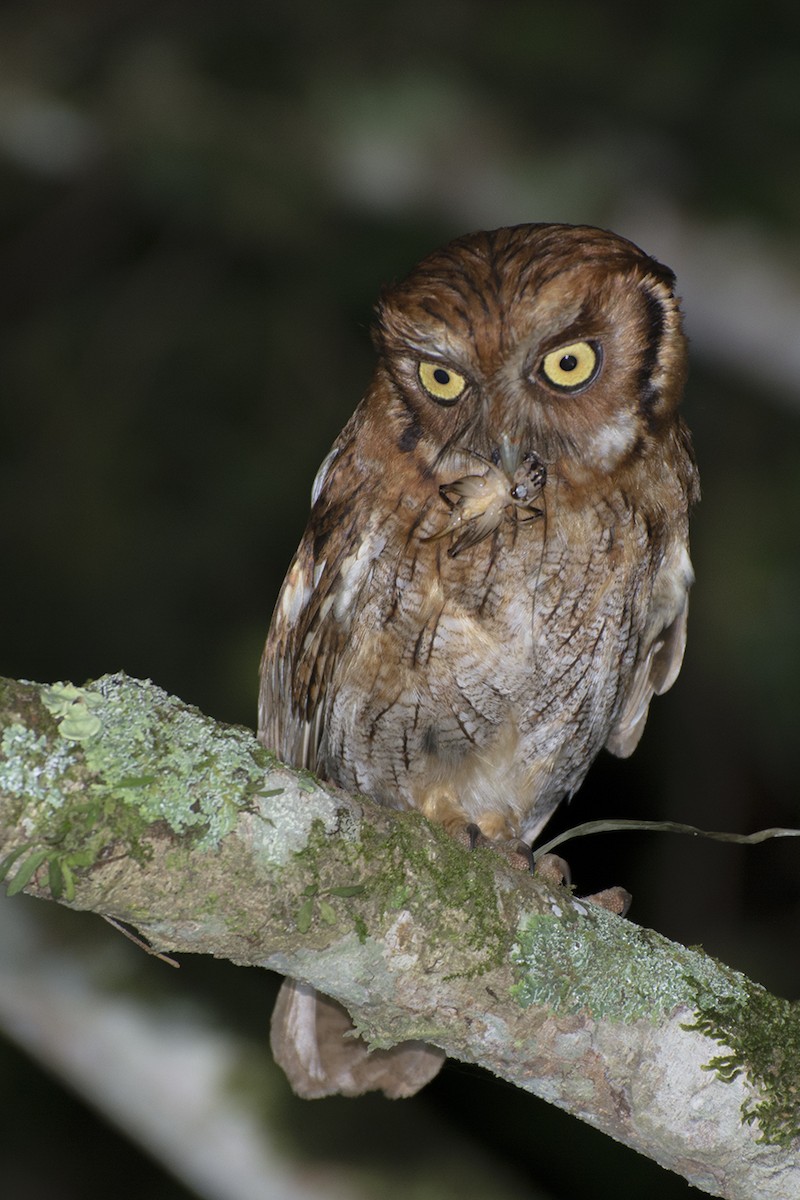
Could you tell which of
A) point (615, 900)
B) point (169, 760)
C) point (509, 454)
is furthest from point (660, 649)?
point (169, 760)

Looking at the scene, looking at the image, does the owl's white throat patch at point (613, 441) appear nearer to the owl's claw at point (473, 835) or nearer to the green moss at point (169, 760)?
the owl's claw at point (473, 835)

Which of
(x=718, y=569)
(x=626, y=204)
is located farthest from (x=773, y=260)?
(x=718, y=569)

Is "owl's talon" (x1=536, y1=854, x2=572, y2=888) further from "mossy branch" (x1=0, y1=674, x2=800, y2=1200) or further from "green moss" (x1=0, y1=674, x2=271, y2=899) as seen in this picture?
"green moss" (x1=0, y1=674, x2=271, y2=899)

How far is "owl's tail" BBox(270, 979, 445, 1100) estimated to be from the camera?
2.75 m

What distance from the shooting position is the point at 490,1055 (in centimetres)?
196

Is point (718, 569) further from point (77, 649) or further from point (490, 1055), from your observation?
point (490, 1055)

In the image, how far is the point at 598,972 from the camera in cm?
197

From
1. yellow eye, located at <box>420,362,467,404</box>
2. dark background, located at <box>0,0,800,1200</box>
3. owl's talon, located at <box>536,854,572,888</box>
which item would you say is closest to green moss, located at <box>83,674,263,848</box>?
yellow eye, located at <box>420,362,467,404</box>

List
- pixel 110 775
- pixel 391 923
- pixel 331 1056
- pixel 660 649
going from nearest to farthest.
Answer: pixel 110 775, pixel 391 923, pixel 331 1056, pixel 660 649

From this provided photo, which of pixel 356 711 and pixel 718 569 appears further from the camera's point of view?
pixel 718 569

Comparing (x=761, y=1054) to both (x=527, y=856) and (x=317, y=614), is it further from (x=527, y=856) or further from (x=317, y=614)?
(x=317, y=614)

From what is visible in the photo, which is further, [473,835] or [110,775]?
[473,835]

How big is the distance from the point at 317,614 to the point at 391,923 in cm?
92

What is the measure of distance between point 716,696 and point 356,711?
2599 mm
